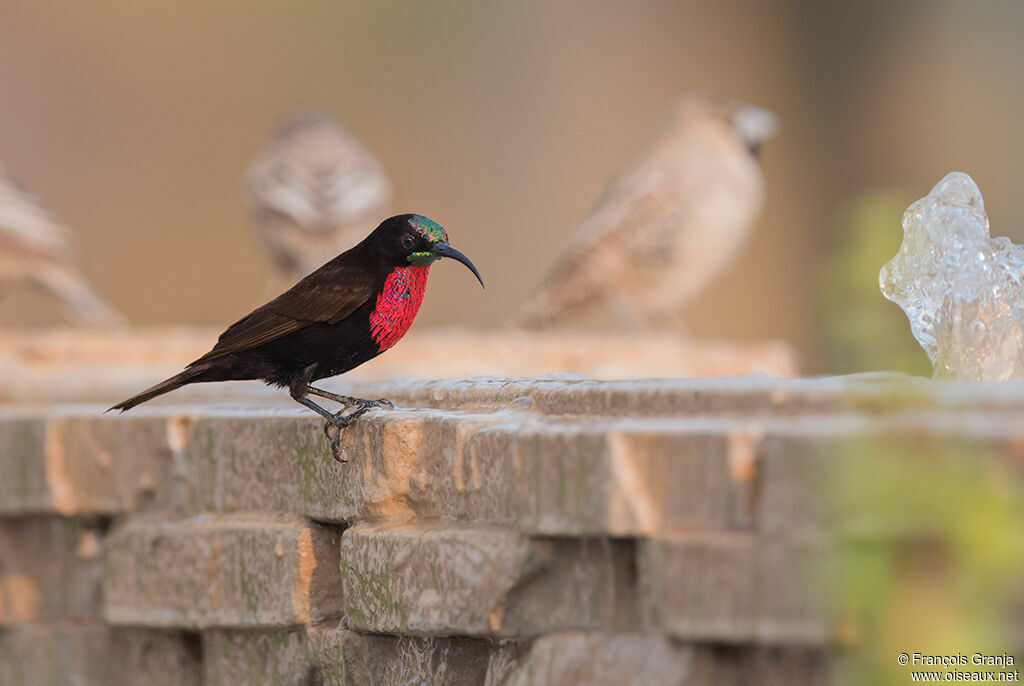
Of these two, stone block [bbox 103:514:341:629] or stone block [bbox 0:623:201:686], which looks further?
stone block [bbox 0:623:201:686]

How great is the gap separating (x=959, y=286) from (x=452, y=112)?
8560mm

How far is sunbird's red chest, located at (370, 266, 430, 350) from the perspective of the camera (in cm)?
322

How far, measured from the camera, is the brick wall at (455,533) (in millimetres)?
2238

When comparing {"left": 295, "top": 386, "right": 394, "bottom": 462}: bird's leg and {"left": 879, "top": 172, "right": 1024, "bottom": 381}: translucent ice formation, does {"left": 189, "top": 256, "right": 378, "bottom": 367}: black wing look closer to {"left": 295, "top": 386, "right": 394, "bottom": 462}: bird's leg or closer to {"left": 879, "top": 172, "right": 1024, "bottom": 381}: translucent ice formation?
{"left": 295, "top": 386, "right": 394, "bottom": 462}: bird's leg

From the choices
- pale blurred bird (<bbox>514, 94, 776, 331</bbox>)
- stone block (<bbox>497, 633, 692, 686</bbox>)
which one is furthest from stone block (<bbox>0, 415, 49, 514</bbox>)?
pale blurred bird (<bbox>514, 94, 776, 331</bbox>)

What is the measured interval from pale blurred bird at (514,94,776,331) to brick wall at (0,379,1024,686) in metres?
3.73

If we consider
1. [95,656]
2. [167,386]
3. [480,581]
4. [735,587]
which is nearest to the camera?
[735,587]

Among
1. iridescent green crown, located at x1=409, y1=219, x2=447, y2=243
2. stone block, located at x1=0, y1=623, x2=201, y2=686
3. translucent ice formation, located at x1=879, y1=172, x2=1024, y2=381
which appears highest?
iridescent green crown, located at x1=409, y1=219, x2=447, y2=243

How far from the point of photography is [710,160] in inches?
290

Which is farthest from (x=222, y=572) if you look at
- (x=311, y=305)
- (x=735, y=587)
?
(x=735, y=587)

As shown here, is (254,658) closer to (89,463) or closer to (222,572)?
(222,572)

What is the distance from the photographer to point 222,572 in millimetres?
3400

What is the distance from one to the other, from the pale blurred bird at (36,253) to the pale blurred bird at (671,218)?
222 cm

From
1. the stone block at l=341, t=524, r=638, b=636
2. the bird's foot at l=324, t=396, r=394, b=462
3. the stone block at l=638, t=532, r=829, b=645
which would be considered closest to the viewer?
the stone block at l=638, t=532, r=829, b=645
